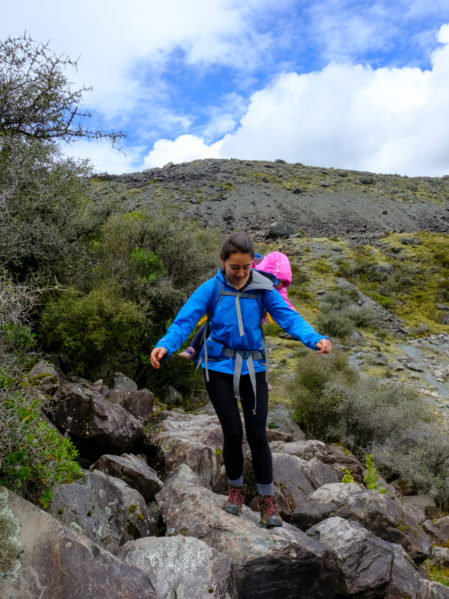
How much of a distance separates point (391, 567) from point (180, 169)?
64152 millimetres

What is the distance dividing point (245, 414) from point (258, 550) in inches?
38.7

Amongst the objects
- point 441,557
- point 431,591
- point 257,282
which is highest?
point 257,282

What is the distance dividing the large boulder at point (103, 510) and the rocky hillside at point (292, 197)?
3500 cm

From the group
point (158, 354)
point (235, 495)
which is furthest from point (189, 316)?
point (235, 495)

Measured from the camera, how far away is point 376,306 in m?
23.7

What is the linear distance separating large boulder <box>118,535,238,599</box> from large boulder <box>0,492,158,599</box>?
26 cm

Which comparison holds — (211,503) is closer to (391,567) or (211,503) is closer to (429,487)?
(391,567)

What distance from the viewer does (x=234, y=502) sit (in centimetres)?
354

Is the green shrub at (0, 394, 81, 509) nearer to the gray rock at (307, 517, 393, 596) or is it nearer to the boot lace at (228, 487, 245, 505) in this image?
the boot lace at (228, 487, 245, 505)

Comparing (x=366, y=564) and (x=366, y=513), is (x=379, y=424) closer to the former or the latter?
(x=366, y=513)

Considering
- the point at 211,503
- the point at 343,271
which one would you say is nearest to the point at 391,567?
the point at 211,503

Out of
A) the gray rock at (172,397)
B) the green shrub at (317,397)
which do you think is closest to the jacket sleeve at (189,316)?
the gray rock at (172,397)

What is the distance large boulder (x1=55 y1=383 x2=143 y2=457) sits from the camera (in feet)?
15.9

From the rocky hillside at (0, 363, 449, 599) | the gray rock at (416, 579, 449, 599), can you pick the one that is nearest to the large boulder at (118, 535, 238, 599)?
the rocky hillside at (0, 363, 449, 599)
